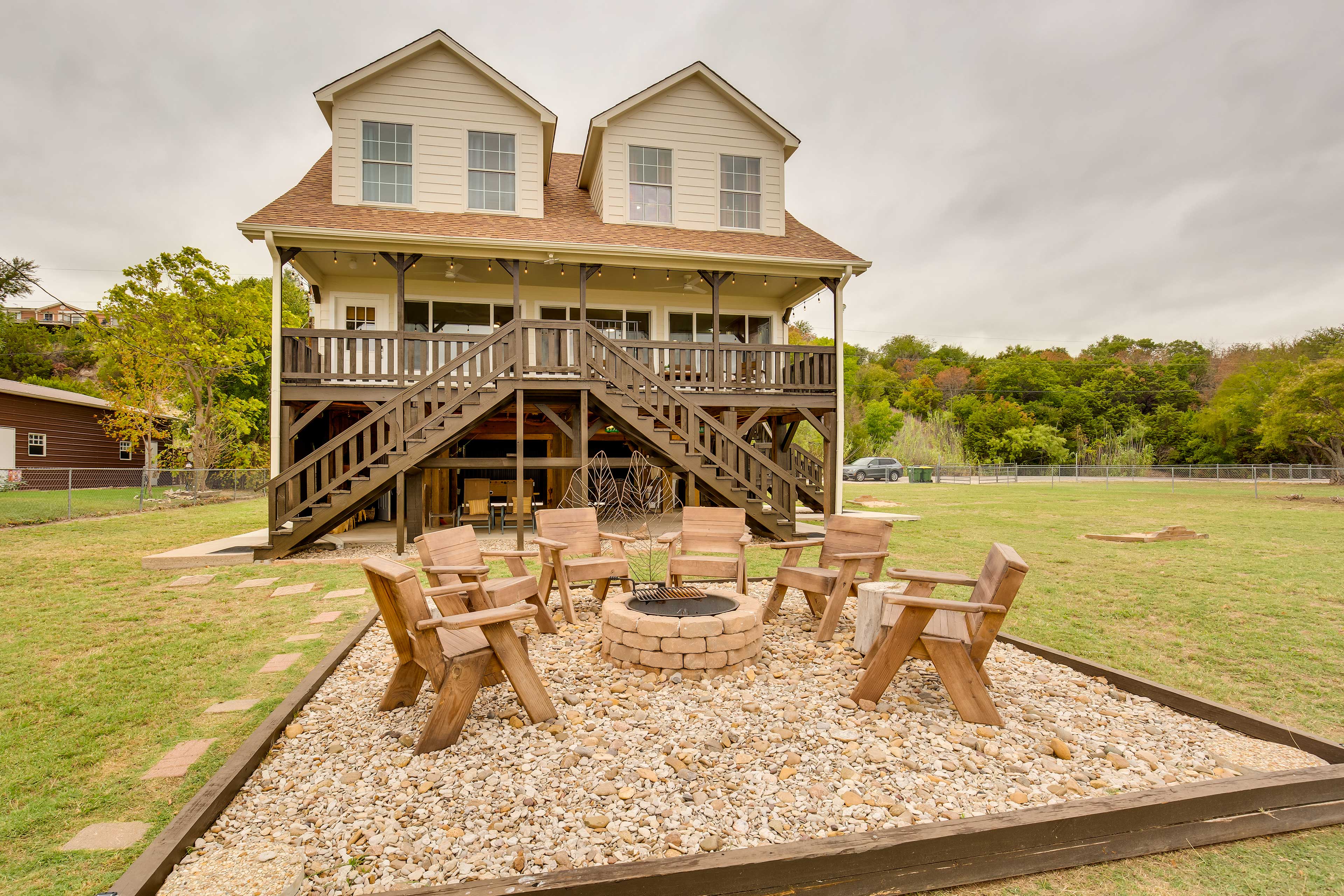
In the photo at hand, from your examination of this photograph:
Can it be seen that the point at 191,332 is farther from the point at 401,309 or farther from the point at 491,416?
the point at 491,416

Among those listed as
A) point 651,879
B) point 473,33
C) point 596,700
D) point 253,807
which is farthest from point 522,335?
point 473,33

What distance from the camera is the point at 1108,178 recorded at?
2653cm

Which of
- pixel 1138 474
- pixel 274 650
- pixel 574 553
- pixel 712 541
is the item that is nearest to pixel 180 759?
pixel 274 650

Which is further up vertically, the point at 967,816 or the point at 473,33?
the point at 473,33

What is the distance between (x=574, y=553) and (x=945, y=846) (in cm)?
494

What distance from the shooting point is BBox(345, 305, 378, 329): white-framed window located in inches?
505

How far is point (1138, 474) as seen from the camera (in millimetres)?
35656

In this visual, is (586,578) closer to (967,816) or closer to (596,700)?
(596,700)

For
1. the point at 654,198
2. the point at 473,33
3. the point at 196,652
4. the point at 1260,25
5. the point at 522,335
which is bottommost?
the point at 196,652

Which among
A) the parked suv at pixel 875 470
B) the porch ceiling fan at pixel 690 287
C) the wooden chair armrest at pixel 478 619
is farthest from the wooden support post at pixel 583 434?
the parked suv at pixel 875 470

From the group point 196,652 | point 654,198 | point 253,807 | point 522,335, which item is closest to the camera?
point 253,807

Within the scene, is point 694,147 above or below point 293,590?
above

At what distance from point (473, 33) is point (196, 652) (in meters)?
18.2

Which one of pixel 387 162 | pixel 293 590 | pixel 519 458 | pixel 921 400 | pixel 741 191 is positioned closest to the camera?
pixel 293 590
